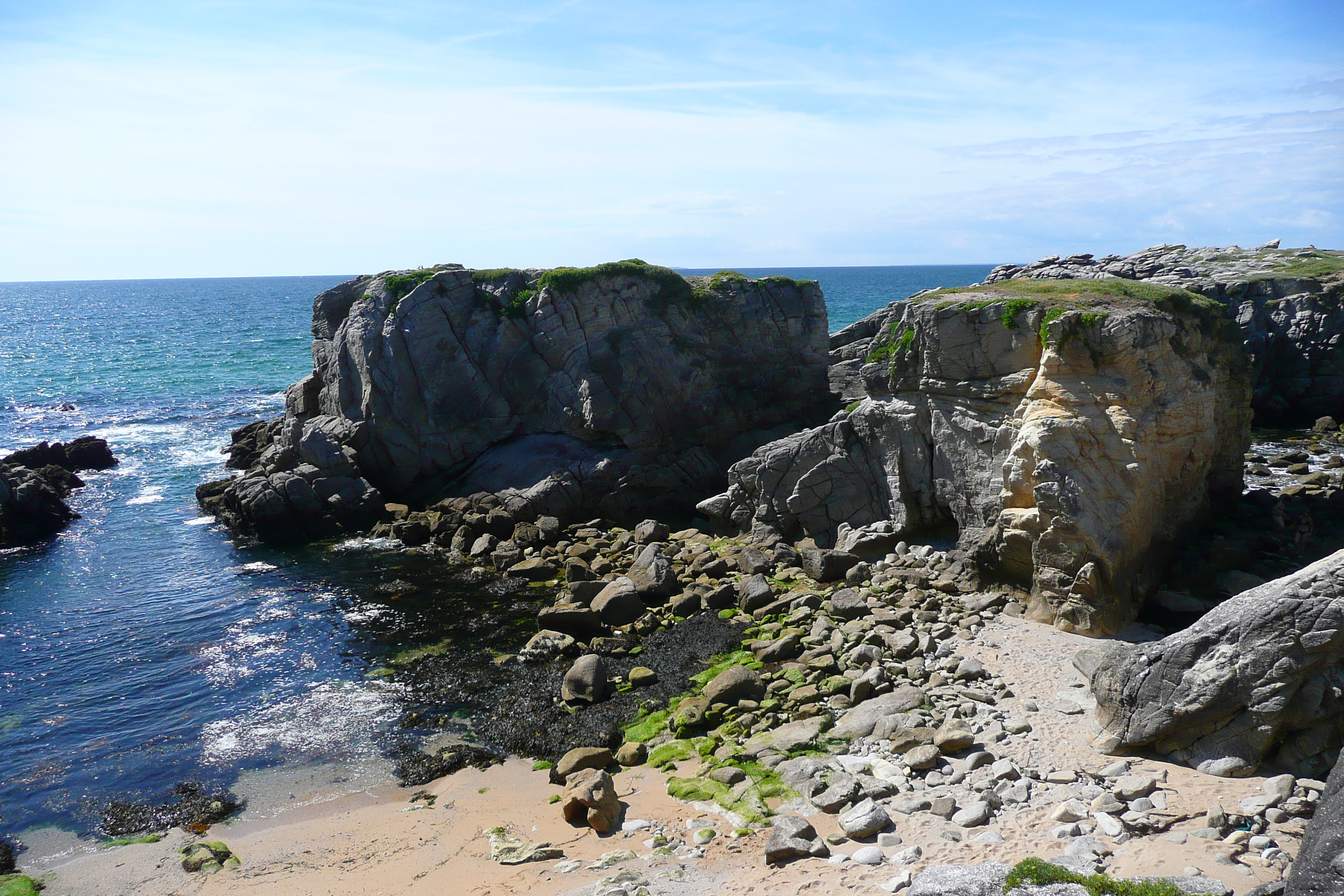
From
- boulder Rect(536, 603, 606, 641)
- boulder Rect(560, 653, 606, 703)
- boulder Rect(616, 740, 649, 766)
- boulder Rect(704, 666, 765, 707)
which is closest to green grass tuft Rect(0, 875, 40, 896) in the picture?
boulder Rect(560, 653, 606, 703)

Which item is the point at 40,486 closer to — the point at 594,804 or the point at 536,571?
the point at 536,571

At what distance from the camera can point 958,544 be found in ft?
76.6

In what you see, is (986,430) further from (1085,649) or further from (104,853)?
(104,853)

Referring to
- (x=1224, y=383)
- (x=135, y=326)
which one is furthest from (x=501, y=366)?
(x=135, y=326)

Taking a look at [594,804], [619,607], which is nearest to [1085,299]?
[619,607]

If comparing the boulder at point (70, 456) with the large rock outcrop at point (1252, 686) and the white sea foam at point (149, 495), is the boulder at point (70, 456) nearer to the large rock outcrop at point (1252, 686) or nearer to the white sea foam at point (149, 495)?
the white sea foam at point (149, 495)

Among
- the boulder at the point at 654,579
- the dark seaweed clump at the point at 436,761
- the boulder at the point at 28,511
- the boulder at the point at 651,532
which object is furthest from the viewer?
the boulder at the point at 28,511

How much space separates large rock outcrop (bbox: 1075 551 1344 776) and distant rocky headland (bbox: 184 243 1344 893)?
0.04 m

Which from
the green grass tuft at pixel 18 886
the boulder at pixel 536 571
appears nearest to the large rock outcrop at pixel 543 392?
the boulder at pixel 536 571

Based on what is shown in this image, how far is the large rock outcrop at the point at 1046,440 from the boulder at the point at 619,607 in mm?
6457

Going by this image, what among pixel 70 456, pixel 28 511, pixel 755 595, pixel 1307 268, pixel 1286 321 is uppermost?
pixel 1307 268

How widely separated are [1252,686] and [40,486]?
4355cm

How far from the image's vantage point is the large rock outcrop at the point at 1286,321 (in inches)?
1624

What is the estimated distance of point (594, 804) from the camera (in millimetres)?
14695
